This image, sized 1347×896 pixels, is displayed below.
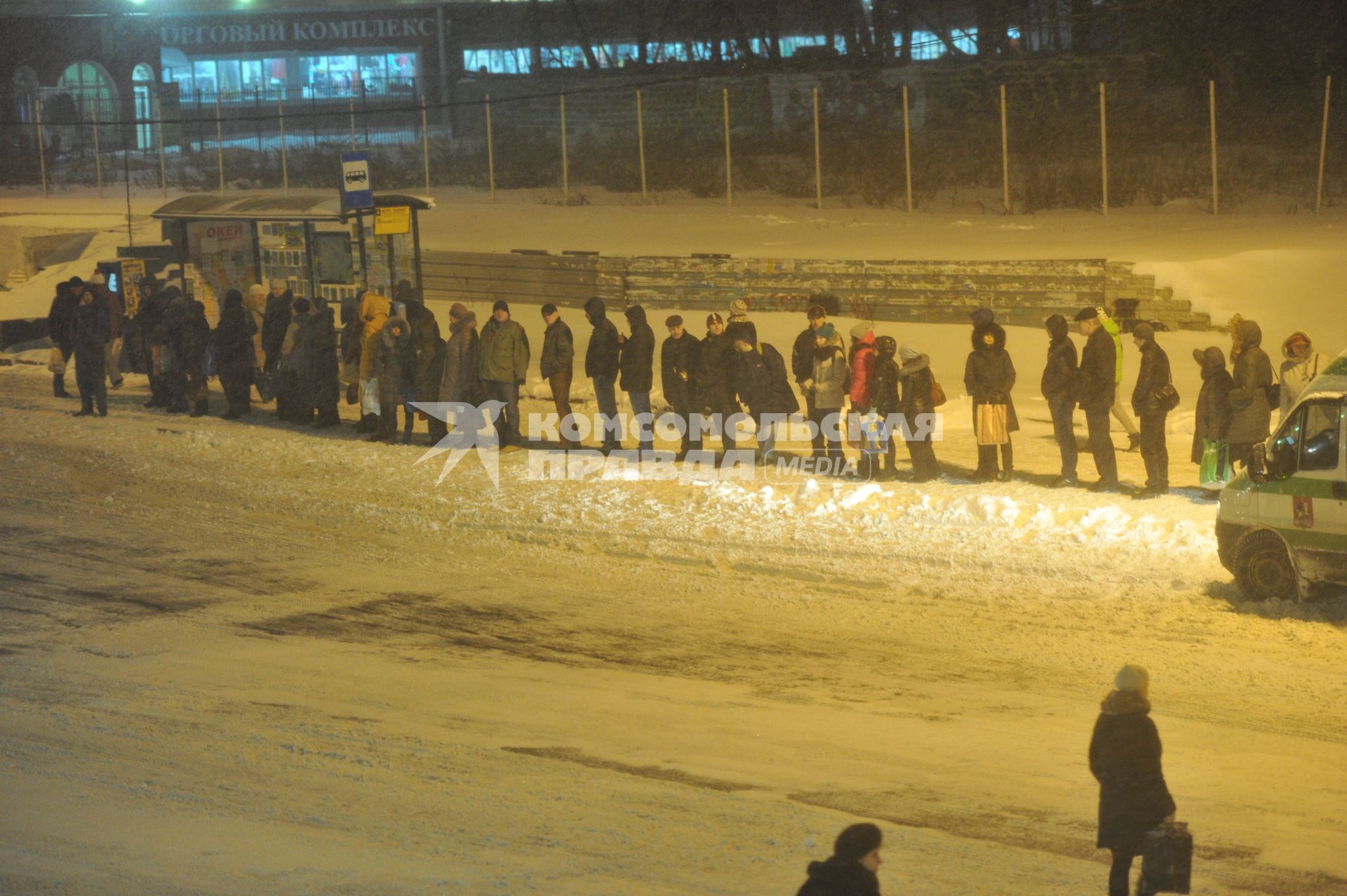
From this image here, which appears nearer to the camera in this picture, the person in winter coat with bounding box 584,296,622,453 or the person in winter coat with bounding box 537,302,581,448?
the person in winter coat with bounding box 584,296,622,453

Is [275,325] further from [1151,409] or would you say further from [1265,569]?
[1265,569]

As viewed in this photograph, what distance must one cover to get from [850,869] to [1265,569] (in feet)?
22.0

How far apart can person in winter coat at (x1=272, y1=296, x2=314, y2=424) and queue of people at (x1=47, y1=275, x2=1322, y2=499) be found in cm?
3

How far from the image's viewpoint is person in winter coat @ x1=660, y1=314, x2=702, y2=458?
15.3 m

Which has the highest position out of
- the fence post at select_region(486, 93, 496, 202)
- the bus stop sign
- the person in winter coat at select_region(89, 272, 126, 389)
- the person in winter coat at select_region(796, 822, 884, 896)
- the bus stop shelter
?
the fence post at select_region(486, 93, 496, 202)

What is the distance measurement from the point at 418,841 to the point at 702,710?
7.51 feet

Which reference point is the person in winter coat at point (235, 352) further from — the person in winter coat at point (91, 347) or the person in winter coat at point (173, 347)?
the person in winter coat at point (91, 347)

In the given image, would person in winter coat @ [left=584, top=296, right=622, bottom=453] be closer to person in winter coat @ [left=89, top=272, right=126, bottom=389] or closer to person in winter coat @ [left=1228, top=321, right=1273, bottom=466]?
person in winter coat @ [left=1228, top=321, right=1273, bottom=466]

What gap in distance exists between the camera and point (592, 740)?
7.68 metres

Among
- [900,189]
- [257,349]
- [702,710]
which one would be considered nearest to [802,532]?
[702,710]

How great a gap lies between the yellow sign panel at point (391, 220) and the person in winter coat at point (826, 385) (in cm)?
687

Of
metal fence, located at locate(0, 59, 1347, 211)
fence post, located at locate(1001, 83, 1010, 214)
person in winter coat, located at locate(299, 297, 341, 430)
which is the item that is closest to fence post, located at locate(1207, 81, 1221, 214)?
metal fence, located at locate(0, 59, 1347, 211)

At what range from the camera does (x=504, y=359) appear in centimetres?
1594

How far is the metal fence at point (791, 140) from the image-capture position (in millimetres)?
31656
